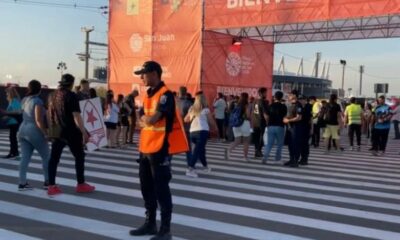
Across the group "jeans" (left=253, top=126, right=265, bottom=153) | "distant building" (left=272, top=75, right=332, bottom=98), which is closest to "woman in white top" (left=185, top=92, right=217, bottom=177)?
"jeans" (left=253, top=126, right=265, bottom=153)

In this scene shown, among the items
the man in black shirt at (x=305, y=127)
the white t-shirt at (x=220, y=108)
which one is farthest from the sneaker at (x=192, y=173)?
the white t-shirt at (x=220, y=108)

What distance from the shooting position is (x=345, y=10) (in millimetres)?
17469

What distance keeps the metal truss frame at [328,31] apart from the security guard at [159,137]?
48.0 ft

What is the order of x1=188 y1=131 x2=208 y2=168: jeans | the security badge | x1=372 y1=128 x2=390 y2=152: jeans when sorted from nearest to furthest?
the security badge
x1=188 y1=131 x2=208 y2=168: jeans
x1=372 y1=128 x2=390 y2=152: jeans

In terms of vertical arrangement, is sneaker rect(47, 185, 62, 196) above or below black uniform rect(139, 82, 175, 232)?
below

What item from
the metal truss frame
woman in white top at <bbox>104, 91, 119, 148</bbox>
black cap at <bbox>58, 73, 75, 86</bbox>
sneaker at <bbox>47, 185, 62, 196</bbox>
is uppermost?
the metal truss frame

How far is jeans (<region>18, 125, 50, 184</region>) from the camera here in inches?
332

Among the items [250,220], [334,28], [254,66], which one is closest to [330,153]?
[334,28]

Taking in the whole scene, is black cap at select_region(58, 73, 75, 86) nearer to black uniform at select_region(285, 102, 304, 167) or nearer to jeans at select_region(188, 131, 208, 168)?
jeans at select_region(188, 131, 208, 168)

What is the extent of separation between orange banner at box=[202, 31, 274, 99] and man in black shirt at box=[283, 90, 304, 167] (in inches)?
327

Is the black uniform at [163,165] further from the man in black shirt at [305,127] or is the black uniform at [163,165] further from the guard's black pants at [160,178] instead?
the man in black shirt at [305,127]

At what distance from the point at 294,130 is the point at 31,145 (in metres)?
6.64

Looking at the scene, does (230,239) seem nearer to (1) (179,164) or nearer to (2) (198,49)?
(1) (179,164)

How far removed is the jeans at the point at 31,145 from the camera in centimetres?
844
